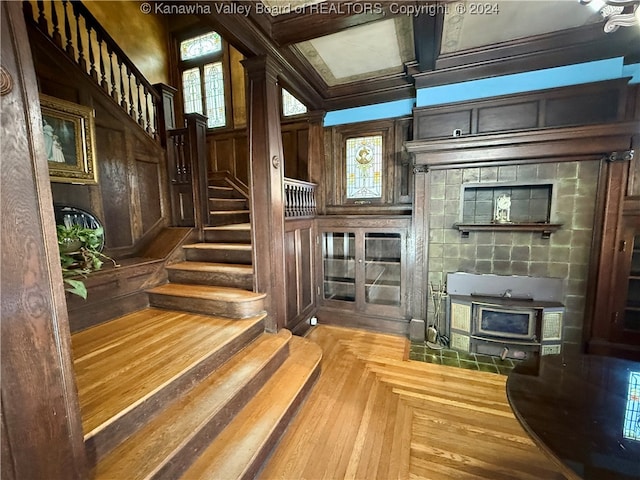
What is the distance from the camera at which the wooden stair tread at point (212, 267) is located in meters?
2.55

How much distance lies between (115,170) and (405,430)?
3536mm

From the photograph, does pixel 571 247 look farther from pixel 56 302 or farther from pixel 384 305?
pixel 56 302

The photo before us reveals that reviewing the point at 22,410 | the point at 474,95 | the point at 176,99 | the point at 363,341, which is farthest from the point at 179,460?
the point at 176,99

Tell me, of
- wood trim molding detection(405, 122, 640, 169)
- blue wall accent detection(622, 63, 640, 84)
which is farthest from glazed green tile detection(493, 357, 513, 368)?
blue wall accent detection(622, 63, 640, 84)

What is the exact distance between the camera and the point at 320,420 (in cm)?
188

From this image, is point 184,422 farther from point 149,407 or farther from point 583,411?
point 583,411

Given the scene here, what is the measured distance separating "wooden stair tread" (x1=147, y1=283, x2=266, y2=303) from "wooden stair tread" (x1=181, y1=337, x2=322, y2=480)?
0.66 meters

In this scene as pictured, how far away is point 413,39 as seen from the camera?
234cm

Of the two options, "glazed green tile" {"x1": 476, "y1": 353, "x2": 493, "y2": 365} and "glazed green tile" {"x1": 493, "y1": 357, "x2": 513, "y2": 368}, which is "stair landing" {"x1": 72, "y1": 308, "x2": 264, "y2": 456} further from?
"glazed green tile" {"x1": 493, "y1": 357, "x2": 513, "y2": 368}

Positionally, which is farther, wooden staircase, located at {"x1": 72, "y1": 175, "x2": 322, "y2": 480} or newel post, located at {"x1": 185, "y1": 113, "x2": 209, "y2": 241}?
newel post, located at {"x1": 185, "y1": 113, "x2": 209, "y2": 241}

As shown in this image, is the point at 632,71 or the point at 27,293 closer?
the point at 27,293

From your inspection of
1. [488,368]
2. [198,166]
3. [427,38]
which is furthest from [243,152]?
[488,368]

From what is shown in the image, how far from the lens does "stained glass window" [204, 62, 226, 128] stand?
4.45 m

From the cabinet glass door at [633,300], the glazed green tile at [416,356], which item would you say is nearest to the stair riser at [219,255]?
the glazed green tile at [416,356]
